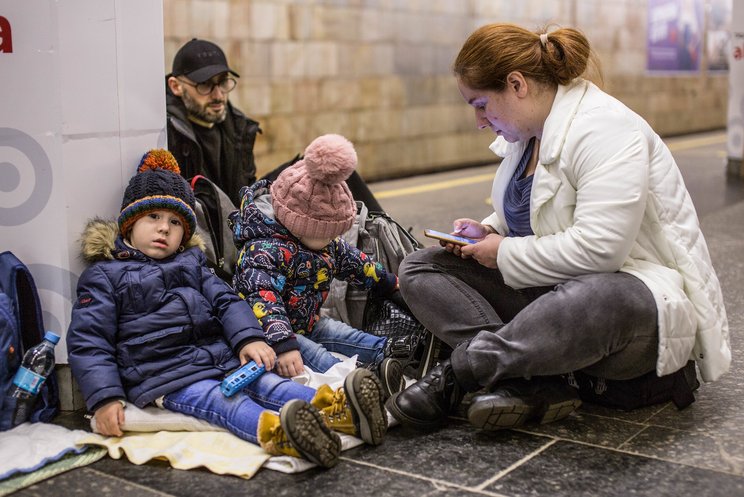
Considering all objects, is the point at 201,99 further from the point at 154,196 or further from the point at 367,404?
the point at 367,404

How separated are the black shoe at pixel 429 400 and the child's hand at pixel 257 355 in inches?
15.0

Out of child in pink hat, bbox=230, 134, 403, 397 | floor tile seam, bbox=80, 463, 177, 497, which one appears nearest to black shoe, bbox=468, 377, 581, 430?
child in pink hat, bbox=230, 134, 403, 397

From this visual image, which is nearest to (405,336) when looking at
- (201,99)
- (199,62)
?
(201,99)

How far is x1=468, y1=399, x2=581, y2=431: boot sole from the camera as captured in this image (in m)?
2.80

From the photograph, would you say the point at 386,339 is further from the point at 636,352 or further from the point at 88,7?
the point at 88,7

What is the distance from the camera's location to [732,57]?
391 inches

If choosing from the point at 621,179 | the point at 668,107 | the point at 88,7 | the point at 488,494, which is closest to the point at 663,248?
the point at 621,179

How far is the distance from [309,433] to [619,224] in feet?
3.39

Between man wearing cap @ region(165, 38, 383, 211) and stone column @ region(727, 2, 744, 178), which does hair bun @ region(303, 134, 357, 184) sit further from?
stone column @ region(727, 2, 744, 178)

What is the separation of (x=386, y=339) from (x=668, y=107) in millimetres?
12824

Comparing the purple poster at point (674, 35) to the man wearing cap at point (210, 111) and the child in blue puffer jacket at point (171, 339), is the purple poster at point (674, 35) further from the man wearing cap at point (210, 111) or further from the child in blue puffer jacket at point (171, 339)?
the child in blue puffer jacket at point (171, 339)

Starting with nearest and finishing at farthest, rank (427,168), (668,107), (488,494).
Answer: (488,494) → (427,168) → (668,107)

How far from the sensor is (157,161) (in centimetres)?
327

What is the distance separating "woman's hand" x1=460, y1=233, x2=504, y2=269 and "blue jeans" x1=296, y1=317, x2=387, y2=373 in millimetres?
592
